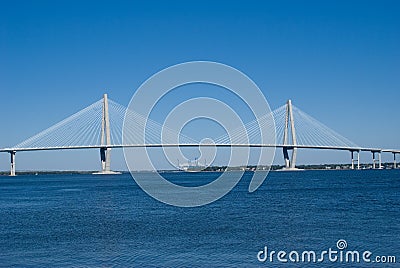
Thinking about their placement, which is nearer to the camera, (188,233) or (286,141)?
(188,233)

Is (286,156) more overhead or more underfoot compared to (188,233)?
more overhead

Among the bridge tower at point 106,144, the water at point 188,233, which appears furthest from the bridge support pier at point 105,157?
the water at point 188,233

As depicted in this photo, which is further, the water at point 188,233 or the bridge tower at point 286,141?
the bridge tower at point 286,141

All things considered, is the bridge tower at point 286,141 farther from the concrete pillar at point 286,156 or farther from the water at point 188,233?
the water at point 188,233

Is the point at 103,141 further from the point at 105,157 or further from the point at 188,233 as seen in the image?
the point at 188,233

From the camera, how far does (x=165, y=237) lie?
17.0 metres

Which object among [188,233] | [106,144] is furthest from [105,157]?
[188,233]

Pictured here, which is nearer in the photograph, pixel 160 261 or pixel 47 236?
pixel 160 261

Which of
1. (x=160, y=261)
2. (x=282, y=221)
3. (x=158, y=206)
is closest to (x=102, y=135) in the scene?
(x=158, y=206)

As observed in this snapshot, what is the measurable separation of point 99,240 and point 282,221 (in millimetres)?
6816

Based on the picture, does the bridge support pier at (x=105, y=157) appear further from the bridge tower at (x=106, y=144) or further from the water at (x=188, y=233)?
the water at (x=188, y=233)

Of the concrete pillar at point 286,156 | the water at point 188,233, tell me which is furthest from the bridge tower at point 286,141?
the water at point 188,233

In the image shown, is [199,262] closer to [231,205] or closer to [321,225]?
[321,225]

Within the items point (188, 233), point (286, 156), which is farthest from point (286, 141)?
point (188, 233)
